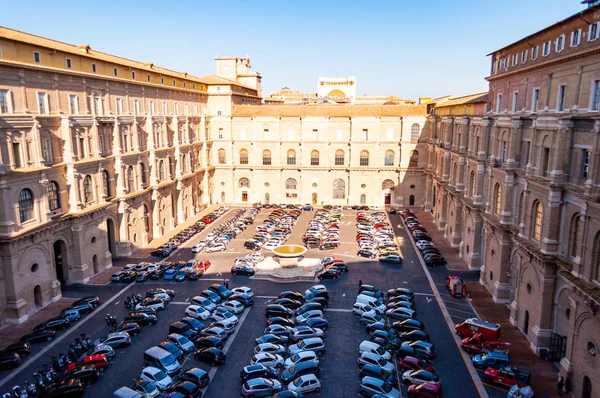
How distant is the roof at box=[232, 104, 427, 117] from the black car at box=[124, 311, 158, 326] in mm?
53292

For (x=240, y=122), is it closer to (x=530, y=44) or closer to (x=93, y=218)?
(x=93, y=218)

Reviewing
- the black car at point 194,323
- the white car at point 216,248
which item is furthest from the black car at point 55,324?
the white car at point 216,248

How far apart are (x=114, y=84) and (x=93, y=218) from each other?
55.6ft

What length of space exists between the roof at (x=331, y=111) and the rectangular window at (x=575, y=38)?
159ft

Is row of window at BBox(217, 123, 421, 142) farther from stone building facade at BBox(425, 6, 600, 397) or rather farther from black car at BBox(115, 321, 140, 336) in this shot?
black car at BBox(115, 321, 140, 336)

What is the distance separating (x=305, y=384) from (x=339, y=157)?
60.0 m

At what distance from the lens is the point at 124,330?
1423 inches

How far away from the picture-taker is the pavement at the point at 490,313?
30203 millimetres

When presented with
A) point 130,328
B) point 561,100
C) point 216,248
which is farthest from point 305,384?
point 216,248

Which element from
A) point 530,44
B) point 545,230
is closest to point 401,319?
point 545,230

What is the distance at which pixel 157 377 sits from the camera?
29016mm

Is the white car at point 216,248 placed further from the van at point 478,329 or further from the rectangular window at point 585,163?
the rectangular window at point 585,163

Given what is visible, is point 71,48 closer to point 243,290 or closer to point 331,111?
point 243,290

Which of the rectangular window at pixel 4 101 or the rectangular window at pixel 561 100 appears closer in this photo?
the rectangular window at pixel 561 100
